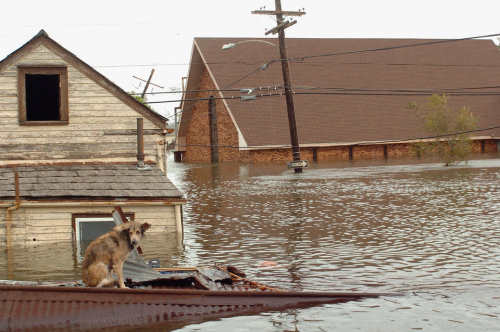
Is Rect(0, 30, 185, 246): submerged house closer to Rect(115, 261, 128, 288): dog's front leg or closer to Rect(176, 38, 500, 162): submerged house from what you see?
Rect(115, 261, 128, 288): dog's front leg

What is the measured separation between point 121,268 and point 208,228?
35.7 ft

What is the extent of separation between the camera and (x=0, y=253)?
1655 centimetres

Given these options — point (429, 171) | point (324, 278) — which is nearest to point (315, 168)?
point (429, 171)

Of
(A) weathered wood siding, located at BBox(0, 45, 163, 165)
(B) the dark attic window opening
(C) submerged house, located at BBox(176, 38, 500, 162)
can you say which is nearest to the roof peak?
(A) weathered wood siding, located at BBox(0, 45, 163, 165)

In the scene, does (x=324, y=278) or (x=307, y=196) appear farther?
(x=307, y=196)

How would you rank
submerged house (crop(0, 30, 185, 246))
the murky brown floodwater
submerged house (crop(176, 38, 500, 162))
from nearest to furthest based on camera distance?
the murky brown floodwater < submerged house (crop(0, 30, 185, 246)) < submerged house (crop(176, 38, 500, 162))

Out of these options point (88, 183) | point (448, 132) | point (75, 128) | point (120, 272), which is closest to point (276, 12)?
point (448, 132)

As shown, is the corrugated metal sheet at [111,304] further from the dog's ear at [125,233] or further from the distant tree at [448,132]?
the distant tree at [448,132]

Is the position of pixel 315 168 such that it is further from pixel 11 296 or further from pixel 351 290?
pixel 11 296

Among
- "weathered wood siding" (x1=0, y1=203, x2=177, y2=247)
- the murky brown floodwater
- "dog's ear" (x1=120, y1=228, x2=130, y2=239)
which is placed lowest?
the murky brown floodwater

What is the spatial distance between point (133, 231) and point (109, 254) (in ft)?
1.59

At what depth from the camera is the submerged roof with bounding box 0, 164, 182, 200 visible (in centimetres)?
1681

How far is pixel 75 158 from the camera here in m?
18.4

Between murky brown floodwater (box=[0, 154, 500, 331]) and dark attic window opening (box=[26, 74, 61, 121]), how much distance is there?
610 centimetres
